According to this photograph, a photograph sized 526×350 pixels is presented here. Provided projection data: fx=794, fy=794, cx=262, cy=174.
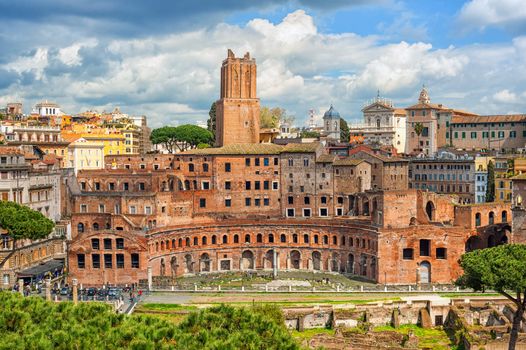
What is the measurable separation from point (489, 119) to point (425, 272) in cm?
5574

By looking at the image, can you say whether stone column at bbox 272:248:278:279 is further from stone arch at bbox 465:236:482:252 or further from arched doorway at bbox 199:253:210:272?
stone arch at bbox 465:236:482:252

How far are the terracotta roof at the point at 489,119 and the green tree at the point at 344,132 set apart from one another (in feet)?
64.4

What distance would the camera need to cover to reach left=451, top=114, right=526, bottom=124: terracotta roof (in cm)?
12347

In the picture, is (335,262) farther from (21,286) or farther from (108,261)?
(21,286)

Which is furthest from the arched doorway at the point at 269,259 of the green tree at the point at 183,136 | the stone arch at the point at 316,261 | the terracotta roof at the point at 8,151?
the green tree at the point at 183,136

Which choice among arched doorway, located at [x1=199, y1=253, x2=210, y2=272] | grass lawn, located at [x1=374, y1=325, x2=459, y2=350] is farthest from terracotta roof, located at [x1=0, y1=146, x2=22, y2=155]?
grass lawn, located at [x1=374, y1=325, x2=459, y2=350]

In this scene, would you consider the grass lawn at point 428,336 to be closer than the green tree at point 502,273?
No

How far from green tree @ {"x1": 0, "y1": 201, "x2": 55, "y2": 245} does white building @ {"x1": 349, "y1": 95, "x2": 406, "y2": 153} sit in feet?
246

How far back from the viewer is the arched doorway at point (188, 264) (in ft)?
274

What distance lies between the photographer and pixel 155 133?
131500mm

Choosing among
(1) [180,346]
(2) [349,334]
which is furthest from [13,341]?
(2) [349,334]

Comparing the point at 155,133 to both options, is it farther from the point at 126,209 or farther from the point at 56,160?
the point at 126,209

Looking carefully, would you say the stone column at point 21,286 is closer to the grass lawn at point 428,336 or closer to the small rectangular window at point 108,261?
the small rectangular window at point 108,261

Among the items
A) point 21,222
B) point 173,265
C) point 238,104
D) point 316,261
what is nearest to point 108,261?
point 173,265
